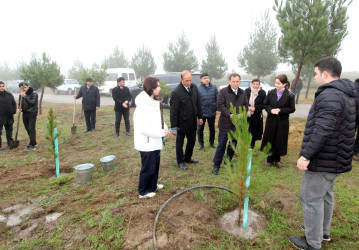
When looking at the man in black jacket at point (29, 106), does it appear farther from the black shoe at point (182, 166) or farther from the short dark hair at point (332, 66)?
the short dark hair at point (332, 66)

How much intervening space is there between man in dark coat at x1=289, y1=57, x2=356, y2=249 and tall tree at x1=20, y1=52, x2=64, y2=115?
486 inches

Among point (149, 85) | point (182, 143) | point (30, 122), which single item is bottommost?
point (182, 143)

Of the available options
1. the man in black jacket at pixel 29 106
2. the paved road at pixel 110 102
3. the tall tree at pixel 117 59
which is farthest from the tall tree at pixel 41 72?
the tall tree at pixel 117 59

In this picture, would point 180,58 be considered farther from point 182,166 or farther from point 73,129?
point 182,166

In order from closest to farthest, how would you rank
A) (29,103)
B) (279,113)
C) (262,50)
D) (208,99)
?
(279,113)
(208,99)
(29,103)
(262,50)

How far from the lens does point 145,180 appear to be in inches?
132

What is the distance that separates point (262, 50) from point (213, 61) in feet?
18.1

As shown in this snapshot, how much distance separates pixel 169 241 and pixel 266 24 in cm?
2441

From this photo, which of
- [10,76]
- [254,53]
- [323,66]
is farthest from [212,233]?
[10,76]

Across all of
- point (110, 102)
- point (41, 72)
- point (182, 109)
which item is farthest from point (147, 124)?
point (110, 102)

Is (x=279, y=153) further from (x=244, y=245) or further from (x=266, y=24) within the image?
(x=266, y=24)

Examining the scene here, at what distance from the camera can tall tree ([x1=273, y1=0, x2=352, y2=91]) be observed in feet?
22.6

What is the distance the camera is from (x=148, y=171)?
3.31 meters

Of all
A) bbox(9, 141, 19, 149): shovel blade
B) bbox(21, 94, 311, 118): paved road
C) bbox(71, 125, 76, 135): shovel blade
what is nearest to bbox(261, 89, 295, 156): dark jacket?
bbox(71, 125, 76, 135): shovel blade
